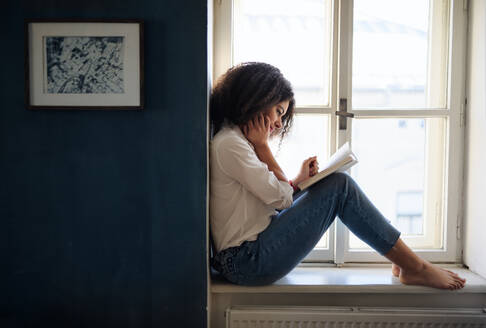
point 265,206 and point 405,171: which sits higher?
point 405,171

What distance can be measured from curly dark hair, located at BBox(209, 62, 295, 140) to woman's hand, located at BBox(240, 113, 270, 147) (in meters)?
0.02

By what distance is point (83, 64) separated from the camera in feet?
4.74

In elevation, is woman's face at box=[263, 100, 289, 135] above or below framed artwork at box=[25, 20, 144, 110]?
below

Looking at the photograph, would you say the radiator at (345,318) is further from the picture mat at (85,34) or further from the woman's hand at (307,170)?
the picture mat at (85,34)

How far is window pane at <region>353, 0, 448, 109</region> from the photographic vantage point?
183cm

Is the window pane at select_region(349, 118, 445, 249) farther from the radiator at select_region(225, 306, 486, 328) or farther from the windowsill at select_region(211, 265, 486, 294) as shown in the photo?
the radiator at select_region(225, 306, 486, 328)

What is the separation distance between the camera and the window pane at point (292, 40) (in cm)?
183

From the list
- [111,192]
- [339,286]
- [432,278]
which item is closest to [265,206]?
[339,286]

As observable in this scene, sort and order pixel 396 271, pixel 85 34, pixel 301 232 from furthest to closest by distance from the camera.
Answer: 1. pixel 396 271
2. pixel 301 232
3. pixel 85 34

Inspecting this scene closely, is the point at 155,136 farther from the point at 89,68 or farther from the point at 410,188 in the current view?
the point at 410,188

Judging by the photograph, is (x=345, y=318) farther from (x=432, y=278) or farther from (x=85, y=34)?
(x=85, y=34)

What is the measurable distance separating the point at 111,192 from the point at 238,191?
447 mm

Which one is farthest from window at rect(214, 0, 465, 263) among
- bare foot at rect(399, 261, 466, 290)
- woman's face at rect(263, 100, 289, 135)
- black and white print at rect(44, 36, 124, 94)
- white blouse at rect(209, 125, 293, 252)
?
black and white print at rect(44, 36, 124, 94)

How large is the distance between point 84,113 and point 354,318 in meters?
1.21
